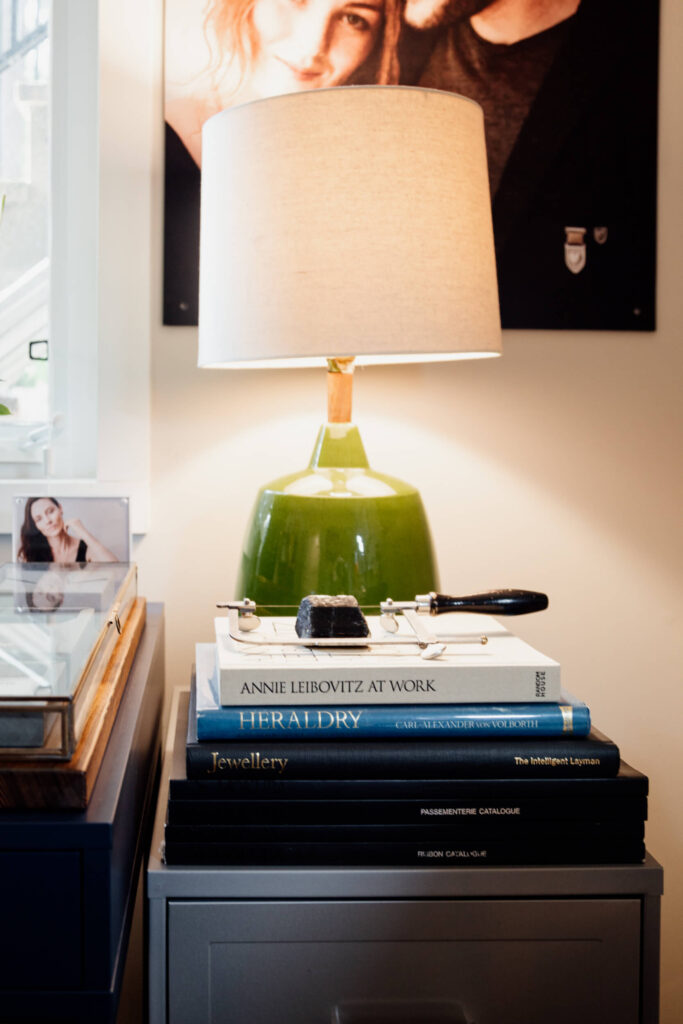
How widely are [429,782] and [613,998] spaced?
0.22m

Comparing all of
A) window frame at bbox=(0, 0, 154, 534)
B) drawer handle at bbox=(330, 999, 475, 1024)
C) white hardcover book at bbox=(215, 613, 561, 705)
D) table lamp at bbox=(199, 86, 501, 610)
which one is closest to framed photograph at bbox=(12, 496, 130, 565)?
window frame at bbox=(0, 0, 154, 534)

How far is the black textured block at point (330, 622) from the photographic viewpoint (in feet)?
2.60

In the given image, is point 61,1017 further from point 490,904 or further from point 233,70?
point 233,70

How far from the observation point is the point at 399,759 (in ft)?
2.31

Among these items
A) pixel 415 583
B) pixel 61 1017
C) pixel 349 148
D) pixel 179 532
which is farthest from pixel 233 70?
pixel 61 1017

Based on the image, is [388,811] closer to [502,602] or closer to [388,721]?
[388,721]

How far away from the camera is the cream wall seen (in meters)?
1.28

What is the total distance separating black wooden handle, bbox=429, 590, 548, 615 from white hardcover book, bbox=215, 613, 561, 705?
85mm

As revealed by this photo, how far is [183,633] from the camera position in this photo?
1.30 m

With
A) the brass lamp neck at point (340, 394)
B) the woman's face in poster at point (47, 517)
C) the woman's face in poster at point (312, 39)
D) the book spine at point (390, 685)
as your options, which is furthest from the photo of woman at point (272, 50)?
the book spine at point (390, 685)

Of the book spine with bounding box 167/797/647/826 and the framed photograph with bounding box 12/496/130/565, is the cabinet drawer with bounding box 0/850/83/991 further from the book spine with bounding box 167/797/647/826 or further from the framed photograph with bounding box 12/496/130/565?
the framed photograph with bounding box 12/496/130/565

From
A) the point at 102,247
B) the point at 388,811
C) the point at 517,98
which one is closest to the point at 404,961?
the point at 388,811

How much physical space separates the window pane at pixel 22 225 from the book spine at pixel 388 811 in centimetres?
78

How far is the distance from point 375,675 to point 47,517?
530 mm
